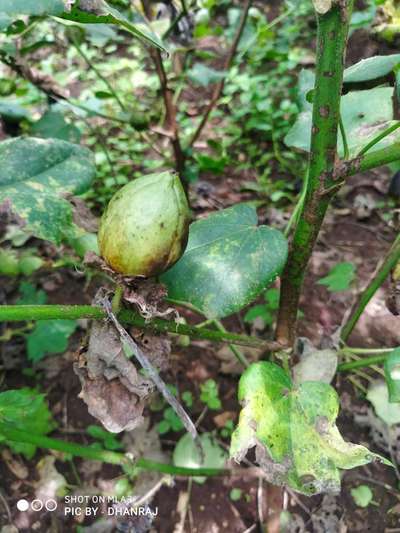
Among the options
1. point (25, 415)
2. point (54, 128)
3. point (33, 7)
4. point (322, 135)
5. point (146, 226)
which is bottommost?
point (25, 415)

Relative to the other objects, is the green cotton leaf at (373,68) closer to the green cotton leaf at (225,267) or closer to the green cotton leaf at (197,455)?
the green cotton leaf at (225,267)

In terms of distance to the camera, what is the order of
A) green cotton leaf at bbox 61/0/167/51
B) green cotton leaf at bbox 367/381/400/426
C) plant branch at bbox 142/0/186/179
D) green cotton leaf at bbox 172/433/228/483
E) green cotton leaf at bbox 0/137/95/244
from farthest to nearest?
1. plant branch at bbox 142/0/186/179
2. green cotton leaf at bbox 172/433/228/483
3. green cotton leaf at bbox 367/381/400/426
4. green cotton leaf at bbox 0/137/95/244
5. green cotton leaf at bbox 61/0/167/51

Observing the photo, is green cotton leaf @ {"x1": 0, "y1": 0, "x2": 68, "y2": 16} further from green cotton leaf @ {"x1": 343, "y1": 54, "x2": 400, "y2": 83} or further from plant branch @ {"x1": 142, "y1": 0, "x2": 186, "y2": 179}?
plant branch @ {"x1": 142, "y1": 0, "x2": 186, "y2": 179}

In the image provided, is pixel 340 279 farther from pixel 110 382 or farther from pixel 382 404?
pixel 110 382

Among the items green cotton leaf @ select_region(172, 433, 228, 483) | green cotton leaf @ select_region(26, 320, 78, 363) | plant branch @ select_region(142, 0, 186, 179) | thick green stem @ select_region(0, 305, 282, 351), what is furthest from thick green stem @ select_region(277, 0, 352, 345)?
plant branch @ select_region(142, 0, 186, 179)

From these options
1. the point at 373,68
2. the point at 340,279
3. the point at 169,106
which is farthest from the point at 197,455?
the point at 169,106

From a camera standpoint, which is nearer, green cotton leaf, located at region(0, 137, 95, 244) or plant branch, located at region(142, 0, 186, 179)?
green cotton leaf, located at region(0, 137, 95, 244)

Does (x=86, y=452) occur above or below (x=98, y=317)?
below
